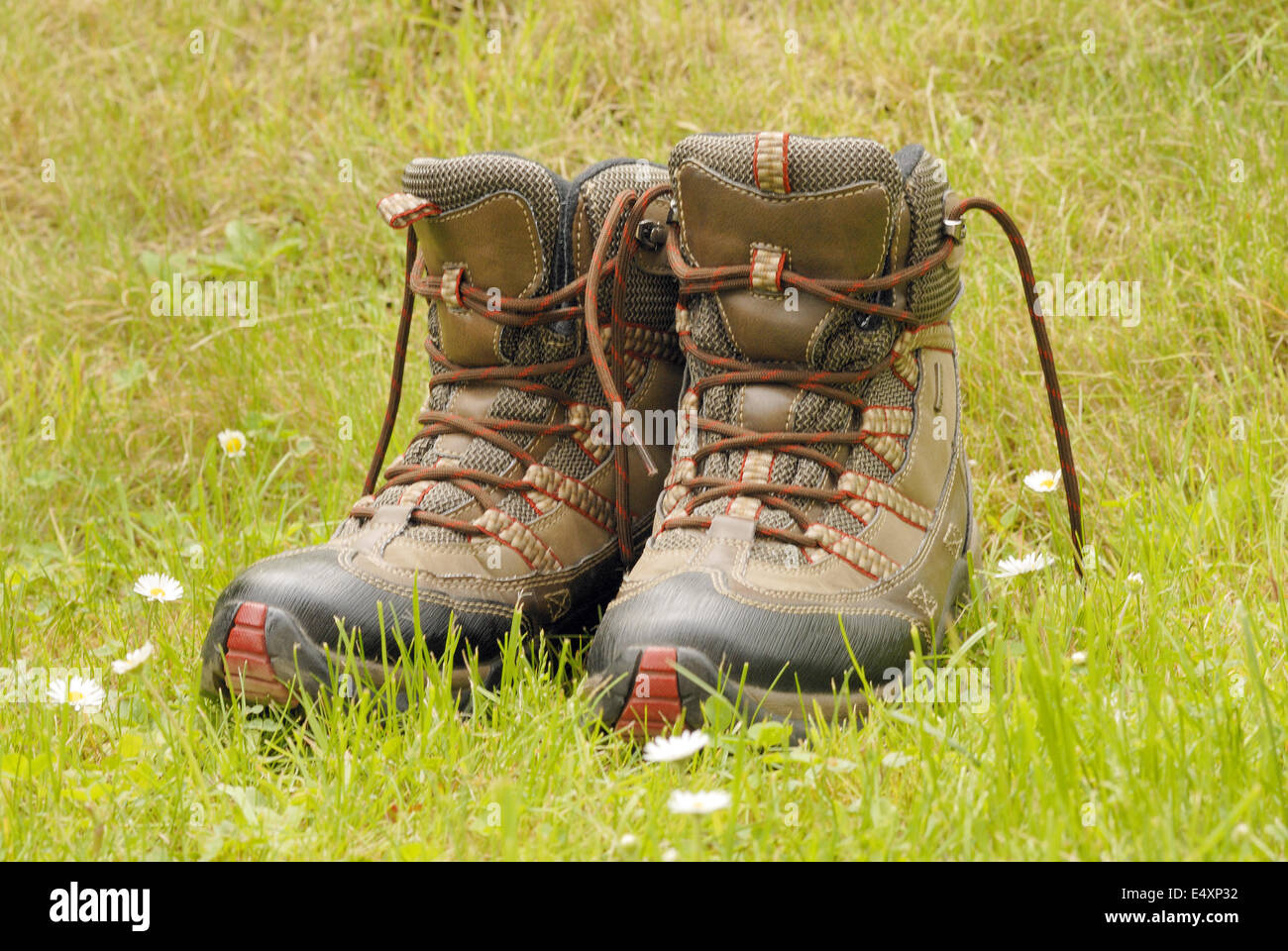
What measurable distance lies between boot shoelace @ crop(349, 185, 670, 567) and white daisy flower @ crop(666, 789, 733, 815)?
2.20 ft

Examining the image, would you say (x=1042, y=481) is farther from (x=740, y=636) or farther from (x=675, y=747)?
(x=675, y=747)

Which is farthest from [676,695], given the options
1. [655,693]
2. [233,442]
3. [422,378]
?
[233,442]

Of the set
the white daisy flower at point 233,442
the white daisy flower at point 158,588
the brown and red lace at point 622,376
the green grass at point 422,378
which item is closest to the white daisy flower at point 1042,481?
the green grass at point 422,378

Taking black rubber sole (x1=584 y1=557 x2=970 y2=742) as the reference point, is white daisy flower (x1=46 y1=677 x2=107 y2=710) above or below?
below

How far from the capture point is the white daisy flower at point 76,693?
1.75 meters

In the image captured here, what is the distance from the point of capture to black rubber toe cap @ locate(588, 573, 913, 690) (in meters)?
1.54

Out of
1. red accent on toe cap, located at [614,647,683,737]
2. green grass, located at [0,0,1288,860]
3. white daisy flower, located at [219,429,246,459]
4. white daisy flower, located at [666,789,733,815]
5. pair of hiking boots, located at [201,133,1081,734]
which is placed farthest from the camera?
white daisy flower, located at [219,429,246,459]

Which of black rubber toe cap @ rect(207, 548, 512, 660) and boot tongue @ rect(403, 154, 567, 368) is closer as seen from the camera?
black rubber toe cap @ rect(207, 548, 512, 660)

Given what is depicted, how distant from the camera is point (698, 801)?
1231 mm

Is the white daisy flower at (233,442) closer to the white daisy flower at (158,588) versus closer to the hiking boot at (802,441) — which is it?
the white daisy flower at (158,588)

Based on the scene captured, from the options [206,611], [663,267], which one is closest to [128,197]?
[206,611]

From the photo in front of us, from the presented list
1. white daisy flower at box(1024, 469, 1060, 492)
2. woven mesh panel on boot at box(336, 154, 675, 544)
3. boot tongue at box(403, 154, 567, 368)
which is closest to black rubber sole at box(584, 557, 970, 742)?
woven mesh panel on boot at box(336, 154, 675, 544)

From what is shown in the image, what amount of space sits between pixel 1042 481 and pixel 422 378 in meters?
1.44

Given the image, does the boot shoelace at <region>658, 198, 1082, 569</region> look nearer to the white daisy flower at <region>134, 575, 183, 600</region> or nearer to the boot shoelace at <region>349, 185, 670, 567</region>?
the boot shoelace at <region>349, 185, 670, 567</region>
